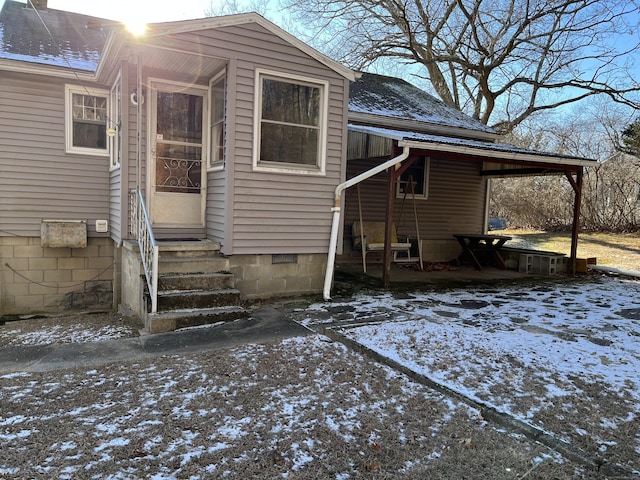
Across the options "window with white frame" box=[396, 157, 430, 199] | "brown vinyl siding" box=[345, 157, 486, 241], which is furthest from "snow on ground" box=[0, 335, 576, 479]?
"window with white frame" box=[396, 157, 430, 199]

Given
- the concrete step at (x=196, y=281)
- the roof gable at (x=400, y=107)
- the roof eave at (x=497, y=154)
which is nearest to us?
the concrete step at (x=196, y=281)

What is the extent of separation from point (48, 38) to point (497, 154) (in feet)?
25.7

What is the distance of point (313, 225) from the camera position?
6.32 metres

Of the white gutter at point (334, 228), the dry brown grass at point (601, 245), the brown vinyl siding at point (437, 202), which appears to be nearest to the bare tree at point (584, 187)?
the dry brown grass at point (601, 245)

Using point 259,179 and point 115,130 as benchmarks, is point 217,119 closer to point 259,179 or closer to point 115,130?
point 259,179

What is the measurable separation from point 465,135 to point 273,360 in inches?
329

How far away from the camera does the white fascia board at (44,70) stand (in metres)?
6.63

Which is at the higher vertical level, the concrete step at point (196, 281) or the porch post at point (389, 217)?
the porch post at point (389, 217)

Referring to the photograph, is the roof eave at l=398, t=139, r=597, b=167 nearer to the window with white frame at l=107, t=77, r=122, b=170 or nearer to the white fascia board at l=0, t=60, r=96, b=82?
the window with white frame at l=107, t=77, r=122, b=170

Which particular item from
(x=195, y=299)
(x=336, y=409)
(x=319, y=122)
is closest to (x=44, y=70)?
(x=319, y=122)

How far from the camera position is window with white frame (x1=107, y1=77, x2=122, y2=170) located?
594cm

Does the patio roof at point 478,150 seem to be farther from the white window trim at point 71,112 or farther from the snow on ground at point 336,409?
the white window trim at point 71,112

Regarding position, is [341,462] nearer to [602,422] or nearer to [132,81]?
[602,422]

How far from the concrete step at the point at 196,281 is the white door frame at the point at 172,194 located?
4.45 feet
